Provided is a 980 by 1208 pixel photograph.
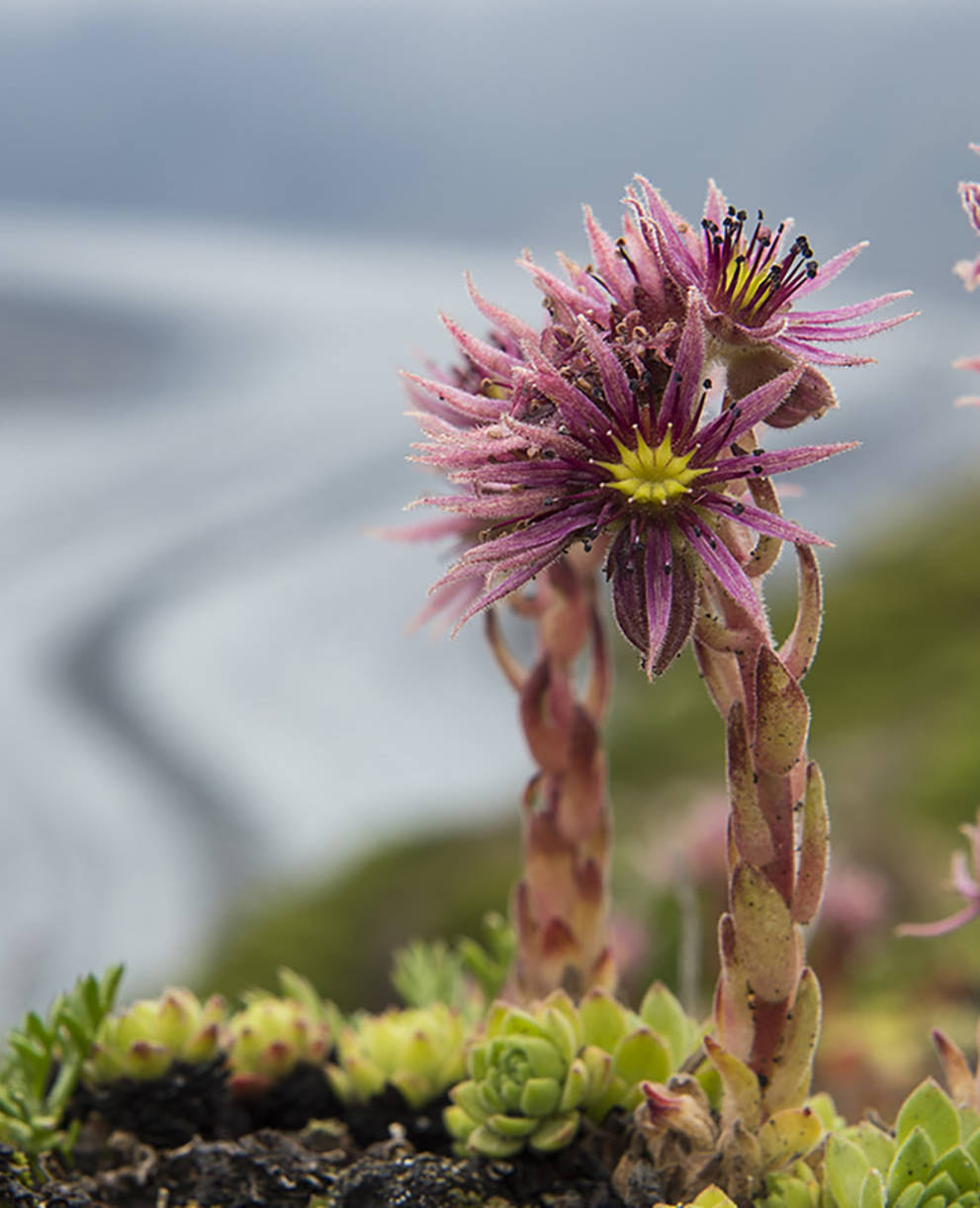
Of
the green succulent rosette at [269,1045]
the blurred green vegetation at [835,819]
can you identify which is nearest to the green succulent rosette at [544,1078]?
the green succulent rosette at [269,1045]

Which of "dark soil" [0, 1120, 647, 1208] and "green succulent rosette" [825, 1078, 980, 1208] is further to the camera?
"dark soil" [0, 1120, 647, 1208]

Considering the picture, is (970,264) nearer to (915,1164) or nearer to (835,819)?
(915,1164)

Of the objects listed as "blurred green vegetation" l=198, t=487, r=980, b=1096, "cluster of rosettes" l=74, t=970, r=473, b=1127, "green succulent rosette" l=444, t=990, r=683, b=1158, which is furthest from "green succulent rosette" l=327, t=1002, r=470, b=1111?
"blurred green vegetation" l=198, t=487, r=980, b=1096

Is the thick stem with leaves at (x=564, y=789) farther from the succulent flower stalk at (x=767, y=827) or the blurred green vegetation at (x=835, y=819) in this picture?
the blurred green vegetation at (x=835, y=819)

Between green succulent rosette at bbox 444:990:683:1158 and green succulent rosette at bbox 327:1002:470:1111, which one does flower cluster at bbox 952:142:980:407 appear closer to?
green succulent rosette at bbox 444:990:683:1158

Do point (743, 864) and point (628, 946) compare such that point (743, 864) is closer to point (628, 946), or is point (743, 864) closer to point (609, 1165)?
point (609, 1165)
